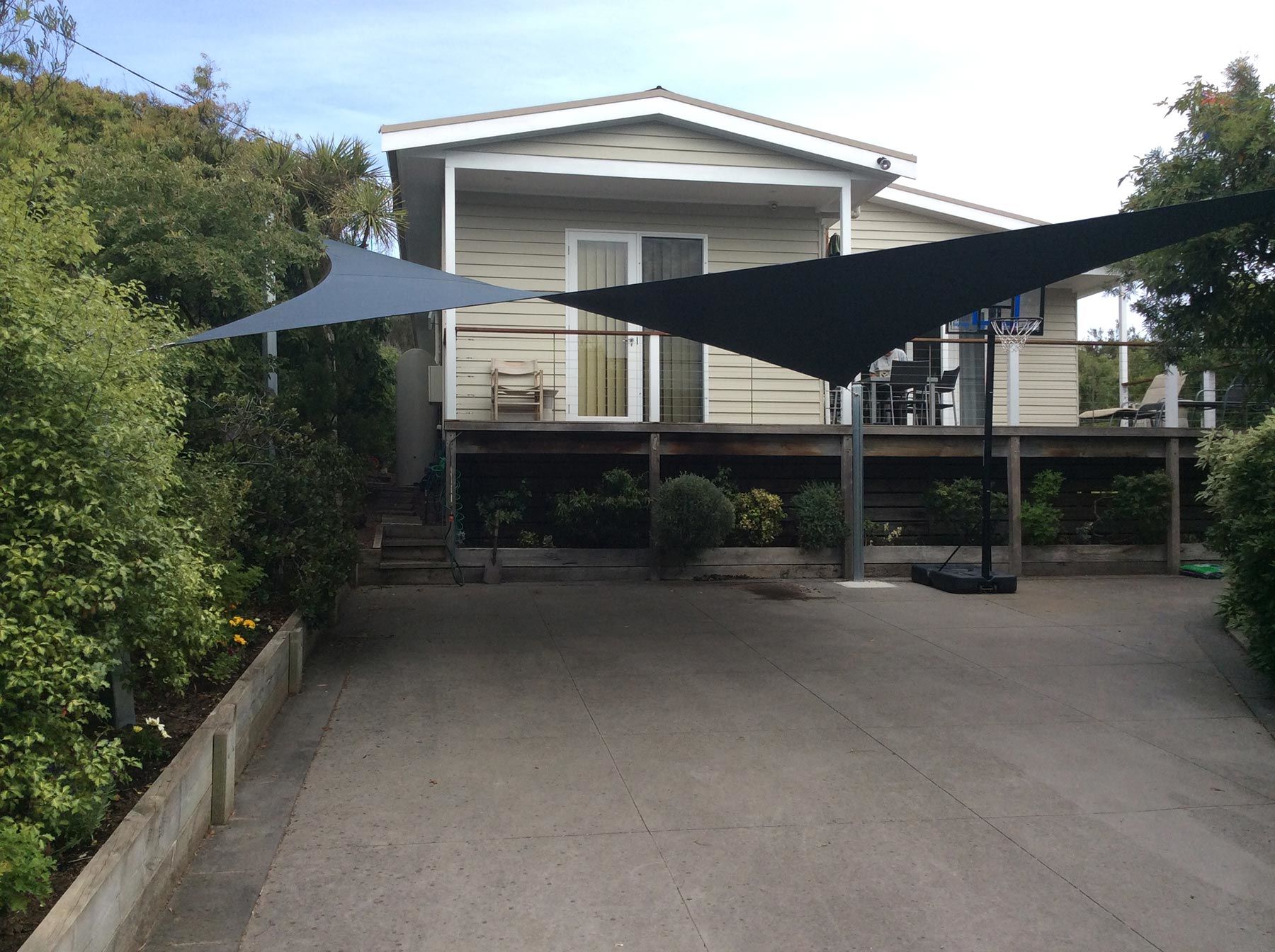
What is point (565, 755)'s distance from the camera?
14.2 ft

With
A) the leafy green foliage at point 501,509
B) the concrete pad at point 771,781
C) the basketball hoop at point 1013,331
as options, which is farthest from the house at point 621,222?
the concrete pad at point 771,781

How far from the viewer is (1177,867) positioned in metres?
3.26

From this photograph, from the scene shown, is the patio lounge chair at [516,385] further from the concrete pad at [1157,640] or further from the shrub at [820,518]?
the concrete pad at [1157,640]

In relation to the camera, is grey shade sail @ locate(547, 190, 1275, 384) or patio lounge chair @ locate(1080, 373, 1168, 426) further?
patio lounge chair @ locate(1080, 373, 1168, 426)

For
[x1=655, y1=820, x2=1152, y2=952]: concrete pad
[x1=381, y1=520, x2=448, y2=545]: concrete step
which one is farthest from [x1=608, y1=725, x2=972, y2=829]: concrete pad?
[x1=381, y1=520, x2=448, y2=545]: concrete step

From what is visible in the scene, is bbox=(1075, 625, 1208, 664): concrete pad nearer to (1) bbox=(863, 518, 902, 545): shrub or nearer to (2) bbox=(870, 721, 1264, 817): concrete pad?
(2) bbox=(870, 721, 1264, 817): concrete pad

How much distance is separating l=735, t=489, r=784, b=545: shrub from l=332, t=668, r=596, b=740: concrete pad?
4.05 m

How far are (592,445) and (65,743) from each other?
21.8 ft

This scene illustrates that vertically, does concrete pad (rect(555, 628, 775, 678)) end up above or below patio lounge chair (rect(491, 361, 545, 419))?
below

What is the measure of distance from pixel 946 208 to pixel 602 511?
6445mm

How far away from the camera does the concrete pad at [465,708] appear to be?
467cm

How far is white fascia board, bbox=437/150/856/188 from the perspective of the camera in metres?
9.02

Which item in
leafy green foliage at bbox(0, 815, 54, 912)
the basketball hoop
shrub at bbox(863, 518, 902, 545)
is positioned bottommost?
leafy green foliage at bbox(0, 815, 54, 912)

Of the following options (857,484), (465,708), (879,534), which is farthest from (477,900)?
(879,534)
